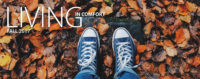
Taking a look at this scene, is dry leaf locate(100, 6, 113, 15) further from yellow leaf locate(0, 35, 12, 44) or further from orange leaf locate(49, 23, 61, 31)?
yellow leaf locate(0, 35, 12, 44)

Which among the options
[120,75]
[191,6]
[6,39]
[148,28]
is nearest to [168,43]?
[148,28]

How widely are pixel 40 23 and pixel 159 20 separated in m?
0.98

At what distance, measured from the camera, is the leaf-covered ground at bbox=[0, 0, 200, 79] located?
121 centimetres

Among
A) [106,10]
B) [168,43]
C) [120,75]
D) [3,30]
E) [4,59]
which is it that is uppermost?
[106,10]

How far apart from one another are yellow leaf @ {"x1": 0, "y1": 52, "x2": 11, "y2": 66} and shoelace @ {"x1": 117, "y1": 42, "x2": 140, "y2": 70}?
88 cm

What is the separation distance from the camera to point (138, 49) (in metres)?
1.28

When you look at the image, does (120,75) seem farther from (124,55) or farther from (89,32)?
(89,32)

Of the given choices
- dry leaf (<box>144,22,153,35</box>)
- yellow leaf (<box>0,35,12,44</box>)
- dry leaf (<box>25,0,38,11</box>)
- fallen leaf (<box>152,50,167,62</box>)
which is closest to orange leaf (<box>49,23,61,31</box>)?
dry leaf (<box>25,0,38,11</box>)

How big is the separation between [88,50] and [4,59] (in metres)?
0.67

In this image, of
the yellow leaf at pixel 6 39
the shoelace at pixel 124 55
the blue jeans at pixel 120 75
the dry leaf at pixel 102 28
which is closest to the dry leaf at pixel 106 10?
the dry leaf at pixel 102 28

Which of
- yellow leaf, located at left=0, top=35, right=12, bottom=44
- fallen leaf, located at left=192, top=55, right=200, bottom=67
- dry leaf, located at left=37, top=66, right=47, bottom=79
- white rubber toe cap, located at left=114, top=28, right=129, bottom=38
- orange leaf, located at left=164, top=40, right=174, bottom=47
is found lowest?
dry leaf, located at left=37, top=66, right=47, bottom=79

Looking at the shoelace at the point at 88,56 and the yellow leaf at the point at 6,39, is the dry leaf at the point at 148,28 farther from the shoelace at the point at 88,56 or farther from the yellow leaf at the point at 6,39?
the yellow leaf at the point at 6,39

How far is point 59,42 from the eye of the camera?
123 centimetres

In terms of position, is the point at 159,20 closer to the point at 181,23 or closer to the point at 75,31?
the point at 181,23
